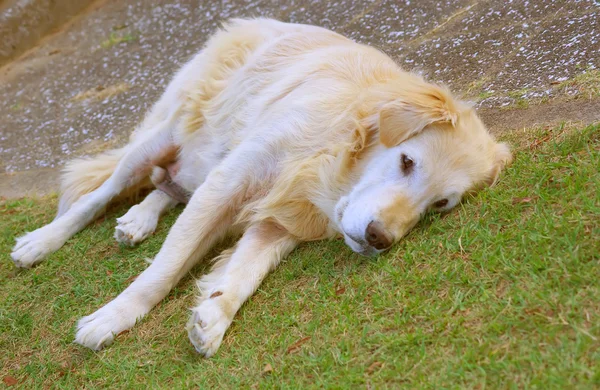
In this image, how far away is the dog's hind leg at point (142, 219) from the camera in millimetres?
3807

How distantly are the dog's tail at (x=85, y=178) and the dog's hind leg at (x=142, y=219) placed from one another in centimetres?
32

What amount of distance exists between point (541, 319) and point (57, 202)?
3.64m

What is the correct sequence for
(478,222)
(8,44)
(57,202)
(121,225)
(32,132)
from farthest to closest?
(8,44) → (32,132) → (57,202) → (121,225) → (478,222)

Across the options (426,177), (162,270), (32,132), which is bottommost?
(32,132)

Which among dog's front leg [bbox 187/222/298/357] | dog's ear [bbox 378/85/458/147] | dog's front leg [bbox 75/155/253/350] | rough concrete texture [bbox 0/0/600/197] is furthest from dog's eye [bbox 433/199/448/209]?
dog's front leg [bbox 75/155/253/350]

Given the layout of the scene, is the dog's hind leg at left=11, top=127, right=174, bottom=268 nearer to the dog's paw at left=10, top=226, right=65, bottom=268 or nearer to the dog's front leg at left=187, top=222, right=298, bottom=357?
the dog's paw at left=10, top=226, right=65, bottom=268

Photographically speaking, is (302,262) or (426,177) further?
(302,262)

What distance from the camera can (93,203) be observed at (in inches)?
162

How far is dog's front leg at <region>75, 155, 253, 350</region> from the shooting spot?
119 inches

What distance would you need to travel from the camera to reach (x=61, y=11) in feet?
25.1

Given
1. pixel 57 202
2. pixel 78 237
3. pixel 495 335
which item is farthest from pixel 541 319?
pixel 57 202

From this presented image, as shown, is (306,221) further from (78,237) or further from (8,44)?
(8,44)

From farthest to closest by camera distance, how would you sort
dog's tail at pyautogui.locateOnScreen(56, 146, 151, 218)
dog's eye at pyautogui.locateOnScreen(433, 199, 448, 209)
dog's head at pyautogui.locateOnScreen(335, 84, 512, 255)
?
1. dog's tail at pyautogui.locateOnScreen(56, 146, 151, 218)
2. dog's eye at pyautogui.locateOnScreen(433, 199, 448, 209)
3. dog's head at pyautogui.locateOnScreen(335, 84, 512, 255)

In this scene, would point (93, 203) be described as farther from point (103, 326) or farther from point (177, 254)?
point (103, 326)
